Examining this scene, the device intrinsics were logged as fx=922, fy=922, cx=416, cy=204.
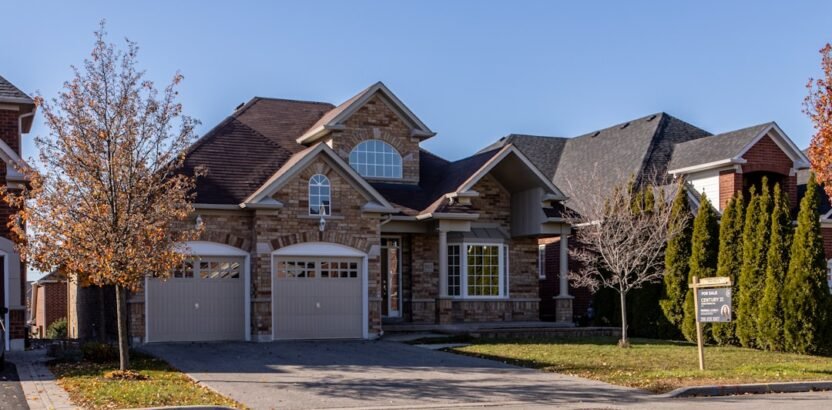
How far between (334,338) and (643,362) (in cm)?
815

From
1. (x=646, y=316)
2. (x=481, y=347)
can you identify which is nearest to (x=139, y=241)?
(x=481, y=347)

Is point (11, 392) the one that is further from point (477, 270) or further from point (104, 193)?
point (477, 270)

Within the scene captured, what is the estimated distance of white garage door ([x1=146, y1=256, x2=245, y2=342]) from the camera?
21875 millimetres

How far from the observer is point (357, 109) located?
26.3m

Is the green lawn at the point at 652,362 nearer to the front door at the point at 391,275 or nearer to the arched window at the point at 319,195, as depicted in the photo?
the front door at the point at 391,275

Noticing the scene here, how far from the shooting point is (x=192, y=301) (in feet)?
72.9

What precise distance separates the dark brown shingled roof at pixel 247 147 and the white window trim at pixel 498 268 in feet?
18.3

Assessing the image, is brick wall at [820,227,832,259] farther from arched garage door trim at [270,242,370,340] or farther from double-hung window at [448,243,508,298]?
arched garage door trim at [270,242,370,340]

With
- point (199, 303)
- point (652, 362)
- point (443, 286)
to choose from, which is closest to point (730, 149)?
point (443, 286)

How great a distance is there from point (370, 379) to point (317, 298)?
7949 millimetres

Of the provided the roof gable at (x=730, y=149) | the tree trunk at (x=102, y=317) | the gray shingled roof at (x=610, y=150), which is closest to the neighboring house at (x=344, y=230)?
the tree trunk at (x=102, y=317)

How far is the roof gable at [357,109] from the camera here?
2580 centimetres

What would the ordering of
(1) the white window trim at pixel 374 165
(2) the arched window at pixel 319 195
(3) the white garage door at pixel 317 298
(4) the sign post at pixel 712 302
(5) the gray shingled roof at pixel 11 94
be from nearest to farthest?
(4) the sign post at pixel 712 302 → (5) the gray shingled roof at pixel 11 94 → (3) the white garage door at pixel 317 298 → (2) the arched window at pixel 319 195 → (1) the white window trim at pixel 374 165

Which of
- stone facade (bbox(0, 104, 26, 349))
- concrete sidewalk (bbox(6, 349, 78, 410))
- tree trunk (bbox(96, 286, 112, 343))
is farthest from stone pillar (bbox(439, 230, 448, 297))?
stone facade (bbox(0, 104, 26, 349))
